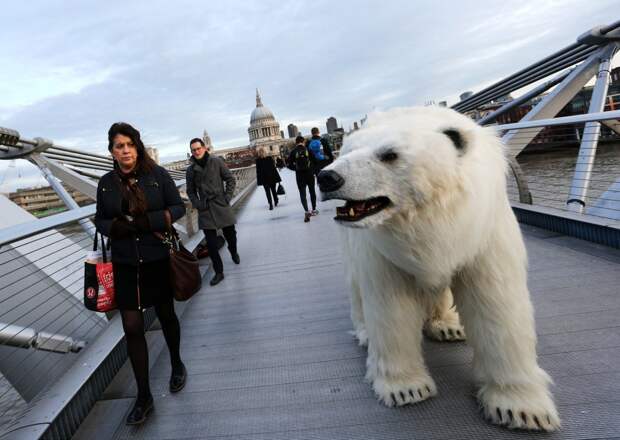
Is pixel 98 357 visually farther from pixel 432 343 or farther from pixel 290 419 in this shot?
pixel 432 343

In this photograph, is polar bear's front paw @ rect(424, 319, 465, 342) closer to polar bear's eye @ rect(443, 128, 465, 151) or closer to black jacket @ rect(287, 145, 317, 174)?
polar bear's eye @ rect(443, 128, 465, 151)

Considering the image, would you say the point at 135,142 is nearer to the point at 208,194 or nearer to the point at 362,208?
the point at 362,208

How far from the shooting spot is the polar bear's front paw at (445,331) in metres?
2.44

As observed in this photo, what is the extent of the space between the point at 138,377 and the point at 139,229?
0.79 m

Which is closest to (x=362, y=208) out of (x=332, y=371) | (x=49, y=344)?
(x=332, y=371)

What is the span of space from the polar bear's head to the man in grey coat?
3249mm

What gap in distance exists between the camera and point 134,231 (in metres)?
2.12

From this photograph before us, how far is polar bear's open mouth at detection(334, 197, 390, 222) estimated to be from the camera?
144cm

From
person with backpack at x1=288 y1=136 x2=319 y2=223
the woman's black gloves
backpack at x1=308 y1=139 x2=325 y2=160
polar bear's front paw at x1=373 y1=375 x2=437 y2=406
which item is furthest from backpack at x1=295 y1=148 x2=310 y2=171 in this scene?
polar bear's front paw at x1=373 y1=375 x2=437 y2=406

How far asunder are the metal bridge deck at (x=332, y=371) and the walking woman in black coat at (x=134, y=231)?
0.31m

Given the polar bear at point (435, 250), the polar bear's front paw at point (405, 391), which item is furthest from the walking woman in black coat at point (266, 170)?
the polar bear's front paw at point (405, 391)

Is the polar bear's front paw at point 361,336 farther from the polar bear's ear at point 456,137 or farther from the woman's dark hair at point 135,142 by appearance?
the woman's dark hair at point 135,142

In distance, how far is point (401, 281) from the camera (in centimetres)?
181

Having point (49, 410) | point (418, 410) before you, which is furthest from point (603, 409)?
point (49, 410)
